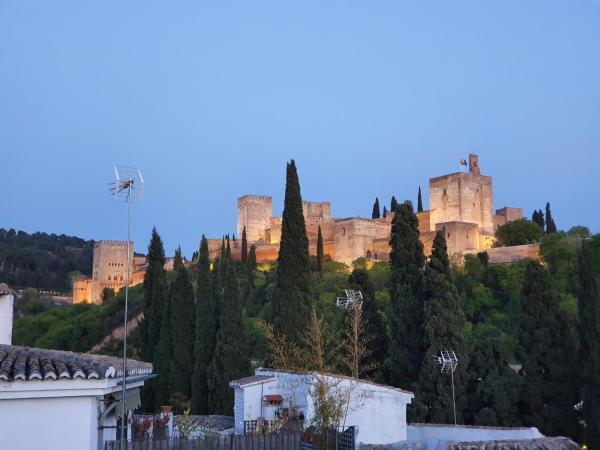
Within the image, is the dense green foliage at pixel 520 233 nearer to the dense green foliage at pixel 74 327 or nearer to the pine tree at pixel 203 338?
the dense green foliage at pixel 74 327

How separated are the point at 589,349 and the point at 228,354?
34.4 feet

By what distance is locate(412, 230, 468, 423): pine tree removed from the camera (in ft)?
62.4

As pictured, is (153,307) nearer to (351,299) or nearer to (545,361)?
(351,299)

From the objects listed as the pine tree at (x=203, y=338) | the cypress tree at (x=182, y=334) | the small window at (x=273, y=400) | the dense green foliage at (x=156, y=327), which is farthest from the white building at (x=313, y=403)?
the dense green foliage at (x=156, y=327)

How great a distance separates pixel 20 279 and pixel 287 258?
67.7 m

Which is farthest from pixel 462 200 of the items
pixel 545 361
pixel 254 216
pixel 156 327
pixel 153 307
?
pixel 545 361

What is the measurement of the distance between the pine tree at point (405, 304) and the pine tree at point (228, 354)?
4.71 meters

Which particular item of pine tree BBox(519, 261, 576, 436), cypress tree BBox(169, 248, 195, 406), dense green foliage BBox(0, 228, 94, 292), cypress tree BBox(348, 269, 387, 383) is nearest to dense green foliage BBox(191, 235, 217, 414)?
cypress tree BBox(169, 248, 195, 406)

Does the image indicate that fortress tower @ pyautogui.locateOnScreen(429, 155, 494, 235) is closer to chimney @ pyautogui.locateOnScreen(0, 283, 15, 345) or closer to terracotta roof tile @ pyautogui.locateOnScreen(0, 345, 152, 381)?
chimney @ pyautogui.locateOnScreen(0, 283, 15, 345)

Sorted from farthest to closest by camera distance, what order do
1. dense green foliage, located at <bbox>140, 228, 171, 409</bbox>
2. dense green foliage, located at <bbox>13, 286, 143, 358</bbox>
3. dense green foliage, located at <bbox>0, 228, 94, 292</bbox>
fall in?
dense green foliage, located at <bbox>0, 228, 94, 292</bbox> → dense green foliage, located at <bbox>13, 286, 143, 358</bbox> → dense green foliage, located at <bbox>140, 228, 171, 409</bbox>

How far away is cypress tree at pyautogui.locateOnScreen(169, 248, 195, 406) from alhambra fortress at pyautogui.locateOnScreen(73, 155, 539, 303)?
26.0 m

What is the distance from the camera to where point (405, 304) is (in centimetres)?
2158

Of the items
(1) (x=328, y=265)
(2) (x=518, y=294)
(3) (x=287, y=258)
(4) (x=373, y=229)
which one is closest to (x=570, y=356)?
(3) (x=287, y=258)

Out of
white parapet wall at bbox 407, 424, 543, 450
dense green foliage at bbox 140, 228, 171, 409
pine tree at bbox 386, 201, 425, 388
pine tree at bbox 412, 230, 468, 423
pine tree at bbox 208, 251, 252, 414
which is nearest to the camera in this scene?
white parapet wall at bbox 407, 424, 543, 450
